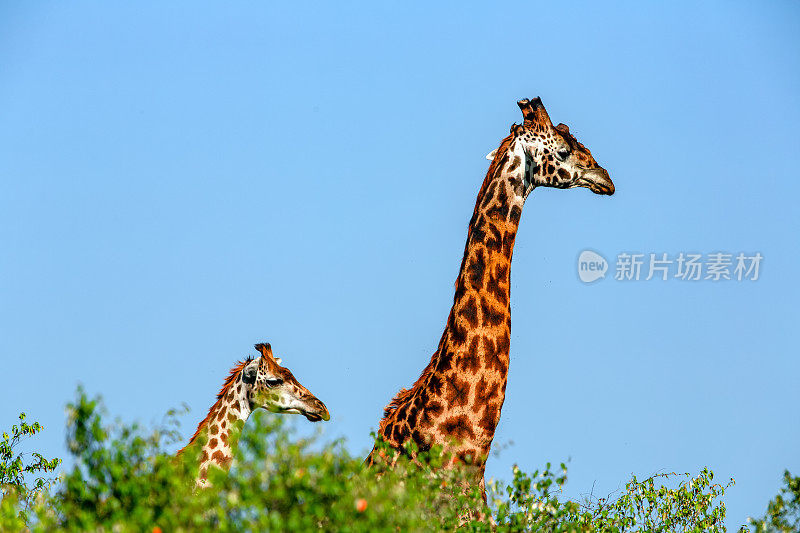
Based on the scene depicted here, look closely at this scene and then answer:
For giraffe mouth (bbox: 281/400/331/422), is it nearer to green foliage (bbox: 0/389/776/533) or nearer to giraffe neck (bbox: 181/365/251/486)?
giraffe neck (bbox: 181/365/251/486)

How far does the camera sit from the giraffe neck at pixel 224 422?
14867 millimetres

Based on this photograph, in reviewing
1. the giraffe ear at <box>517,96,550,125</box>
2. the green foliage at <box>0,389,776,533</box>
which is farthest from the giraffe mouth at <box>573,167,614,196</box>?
the green foliage at <box>0,389,776,533</box>

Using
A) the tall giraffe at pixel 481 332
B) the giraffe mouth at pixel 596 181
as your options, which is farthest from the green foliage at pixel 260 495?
the giraffe mouth at pixel 596 181

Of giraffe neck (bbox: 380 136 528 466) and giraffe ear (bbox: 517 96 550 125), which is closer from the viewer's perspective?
giraffe neck (bbox: 380 136 528 466)

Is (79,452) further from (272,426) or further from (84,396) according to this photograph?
(272,426)

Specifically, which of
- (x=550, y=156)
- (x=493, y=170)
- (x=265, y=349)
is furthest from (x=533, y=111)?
(x=265, y=349)

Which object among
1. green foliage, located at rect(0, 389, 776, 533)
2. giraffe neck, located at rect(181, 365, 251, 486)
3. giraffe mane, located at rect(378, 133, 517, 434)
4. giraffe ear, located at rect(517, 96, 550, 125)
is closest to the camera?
green foliage, located at rect(0, 389, 776, 533)

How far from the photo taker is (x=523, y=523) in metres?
9.19

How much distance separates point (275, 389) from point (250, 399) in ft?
1.27

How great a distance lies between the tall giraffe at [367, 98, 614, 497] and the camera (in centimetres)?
1118

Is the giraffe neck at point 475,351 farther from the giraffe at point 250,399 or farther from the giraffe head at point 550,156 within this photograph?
the giraffe at point 250,399

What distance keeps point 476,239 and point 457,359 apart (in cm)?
141

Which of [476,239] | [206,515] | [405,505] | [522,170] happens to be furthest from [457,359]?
[206,515]

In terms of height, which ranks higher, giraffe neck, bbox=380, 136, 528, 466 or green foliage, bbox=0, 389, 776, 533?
giraffe neck, bbox=380, 136, 528, 466
